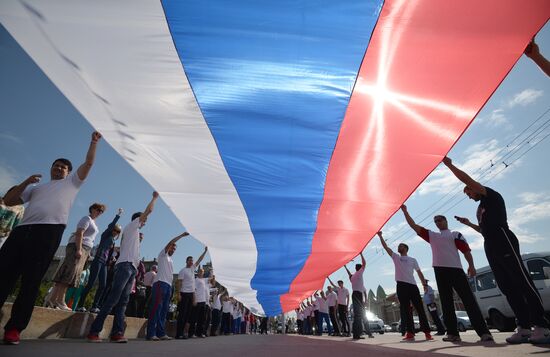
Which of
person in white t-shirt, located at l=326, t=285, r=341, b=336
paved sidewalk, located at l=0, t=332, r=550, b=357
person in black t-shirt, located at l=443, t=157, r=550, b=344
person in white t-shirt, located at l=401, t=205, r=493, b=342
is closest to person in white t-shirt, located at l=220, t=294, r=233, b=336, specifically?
Result: person in white t-shirt, located at l=326, t=285, r=341, b=336

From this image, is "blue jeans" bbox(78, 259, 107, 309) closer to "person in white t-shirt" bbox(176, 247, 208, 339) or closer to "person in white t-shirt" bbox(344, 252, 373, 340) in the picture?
"person in white t-shirt" bbox(176, 247, 208, 339)

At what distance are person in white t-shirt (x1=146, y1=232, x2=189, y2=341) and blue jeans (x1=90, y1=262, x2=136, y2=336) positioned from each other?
1.01 m

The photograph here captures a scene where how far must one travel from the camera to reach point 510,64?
2363mm

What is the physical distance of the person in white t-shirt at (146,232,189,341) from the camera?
4.52 metres

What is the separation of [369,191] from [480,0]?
2455mm

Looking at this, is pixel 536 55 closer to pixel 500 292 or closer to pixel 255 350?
pixel 255 350

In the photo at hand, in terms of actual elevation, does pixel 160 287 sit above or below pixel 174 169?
below

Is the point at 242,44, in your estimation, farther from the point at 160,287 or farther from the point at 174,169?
the point at 160,287

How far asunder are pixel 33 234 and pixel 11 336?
75cm

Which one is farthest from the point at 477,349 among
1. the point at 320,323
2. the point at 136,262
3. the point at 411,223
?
the point at 320,323

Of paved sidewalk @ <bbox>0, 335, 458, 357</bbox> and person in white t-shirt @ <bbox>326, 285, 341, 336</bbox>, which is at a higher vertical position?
person in white t-shirt @ <bbox>326, 285, 341, 336</bbox>

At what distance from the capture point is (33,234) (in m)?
2.31

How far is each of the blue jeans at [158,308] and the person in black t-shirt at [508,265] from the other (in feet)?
14.4

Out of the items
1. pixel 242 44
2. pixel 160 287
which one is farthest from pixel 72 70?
pixel 160 287
